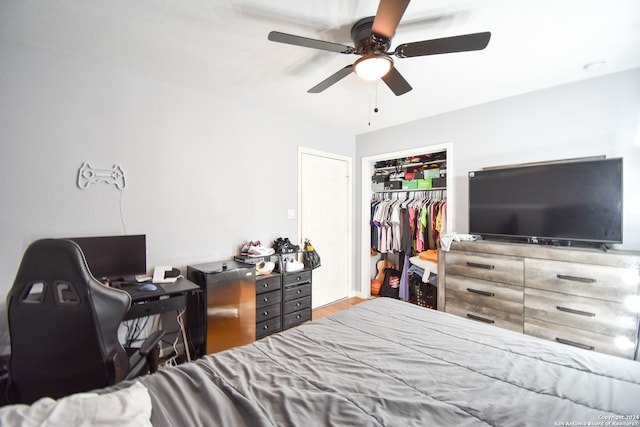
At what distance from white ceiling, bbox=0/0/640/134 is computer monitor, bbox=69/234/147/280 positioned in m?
1.45

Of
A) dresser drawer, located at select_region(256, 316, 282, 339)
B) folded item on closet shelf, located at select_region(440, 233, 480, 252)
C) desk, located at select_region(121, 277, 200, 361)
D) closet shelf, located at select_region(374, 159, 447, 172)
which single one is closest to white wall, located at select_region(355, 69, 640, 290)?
folded item on closet shelf, located at select_region(440, 233, 480, 252)

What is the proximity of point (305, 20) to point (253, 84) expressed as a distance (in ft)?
3.39

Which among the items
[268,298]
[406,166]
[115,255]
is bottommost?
[268,298]

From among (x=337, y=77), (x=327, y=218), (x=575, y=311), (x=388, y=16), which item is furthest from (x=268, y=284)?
(x=575, y=311)

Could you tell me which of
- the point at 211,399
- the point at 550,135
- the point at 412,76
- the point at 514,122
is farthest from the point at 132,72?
the point at 550,135

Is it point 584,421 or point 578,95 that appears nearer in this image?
point 584,421

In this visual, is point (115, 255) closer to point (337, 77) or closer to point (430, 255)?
point (337, 77)

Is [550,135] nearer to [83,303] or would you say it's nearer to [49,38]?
[83,303]

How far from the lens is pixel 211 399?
0.94 metres

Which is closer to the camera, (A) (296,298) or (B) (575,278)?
(B) (575,278)

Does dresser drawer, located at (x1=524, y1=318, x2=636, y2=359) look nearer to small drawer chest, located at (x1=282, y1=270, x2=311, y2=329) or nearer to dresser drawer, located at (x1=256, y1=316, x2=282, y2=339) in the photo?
small drawer chest, located at (x1=282, y1=270, x2=311, y2=329)

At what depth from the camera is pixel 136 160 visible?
2.42m

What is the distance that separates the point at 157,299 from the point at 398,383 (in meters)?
1.80

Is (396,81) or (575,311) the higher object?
(396,81)
